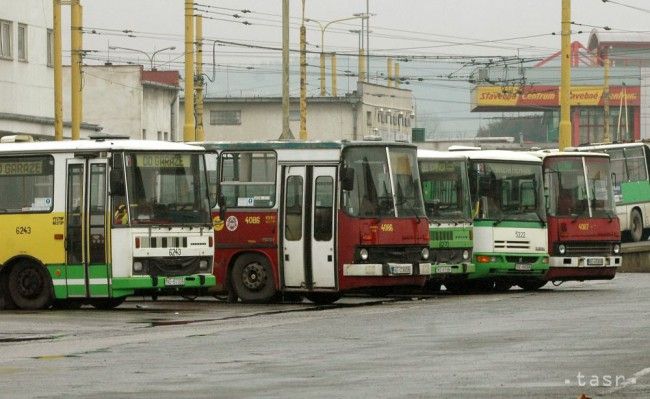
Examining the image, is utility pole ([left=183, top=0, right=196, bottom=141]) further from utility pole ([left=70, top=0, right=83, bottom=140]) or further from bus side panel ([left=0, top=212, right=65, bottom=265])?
bus side panel ([left=0, top=212, right=65, bottom=265])

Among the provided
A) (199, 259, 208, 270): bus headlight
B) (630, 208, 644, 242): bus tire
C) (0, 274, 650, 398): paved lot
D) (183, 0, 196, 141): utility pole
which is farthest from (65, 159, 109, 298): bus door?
(630, 208, 644, 242): bus tire

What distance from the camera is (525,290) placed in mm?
37625

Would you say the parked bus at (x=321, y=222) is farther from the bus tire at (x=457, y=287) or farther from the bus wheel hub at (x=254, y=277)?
the bus tire at (x=457, y=287)

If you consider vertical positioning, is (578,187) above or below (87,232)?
above

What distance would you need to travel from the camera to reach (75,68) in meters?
44.7

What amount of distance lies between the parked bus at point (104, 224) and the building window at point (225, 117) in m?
78.9

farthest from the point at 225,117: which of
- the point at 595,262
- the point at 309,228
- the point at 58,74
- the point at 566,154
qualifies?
the point at 309,228

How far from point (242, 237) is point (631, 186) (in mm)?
27438

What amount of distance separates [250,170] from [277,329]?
811 cm

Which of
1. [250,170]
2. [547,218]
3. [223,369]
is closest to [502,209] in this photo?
[547,218]

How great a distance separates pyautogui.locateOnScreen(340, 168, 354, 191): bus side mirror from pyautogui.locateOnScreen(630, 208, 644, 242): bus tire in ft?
90.2

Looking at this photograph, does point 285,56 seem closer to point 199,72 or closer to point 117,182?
point 199,72

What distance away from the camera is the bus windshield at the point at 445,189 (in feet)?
112

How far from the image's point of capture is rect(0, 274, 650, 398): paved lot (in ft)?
47.6
